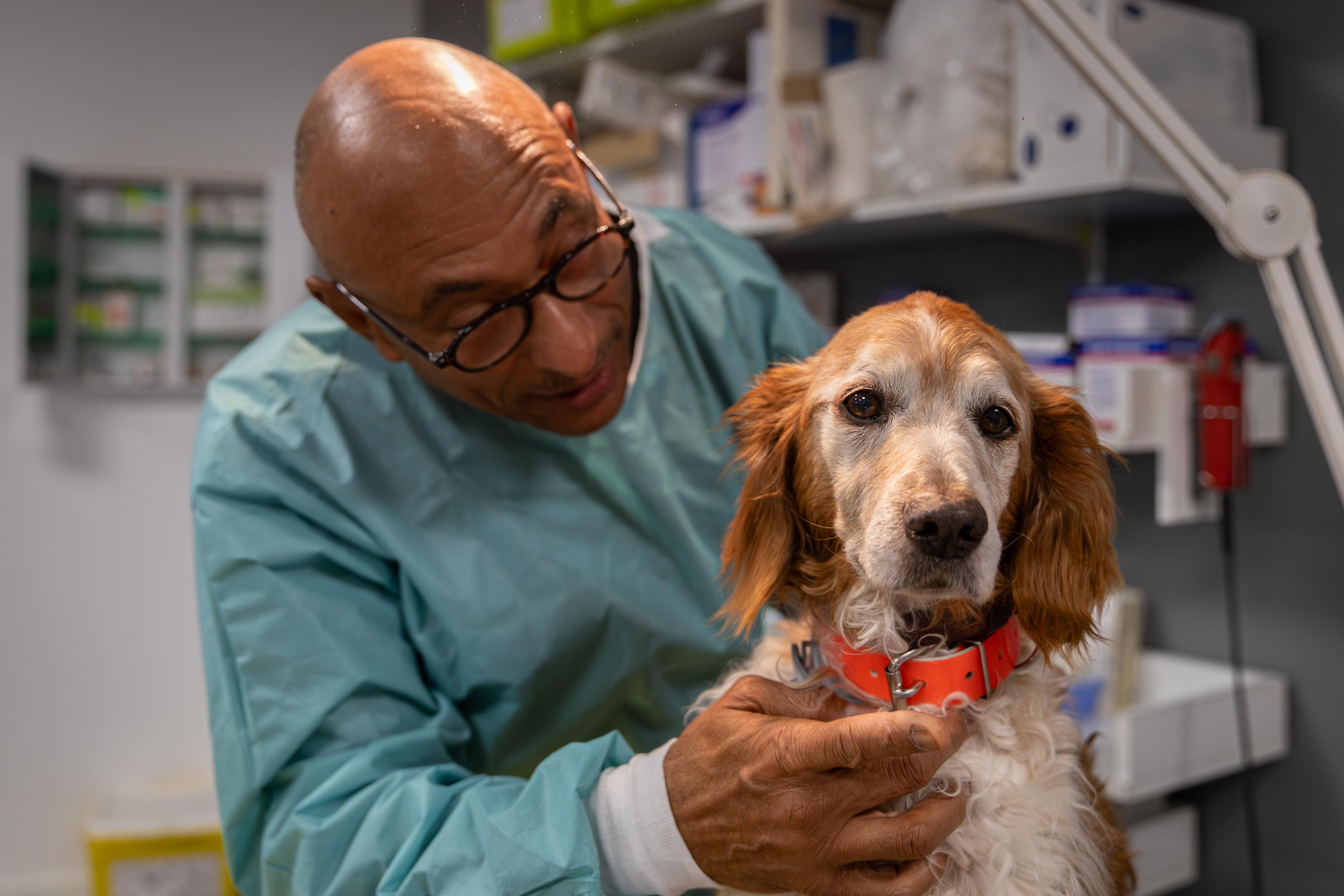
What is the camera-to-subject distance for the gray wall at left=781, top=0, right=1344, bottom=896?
1943mm

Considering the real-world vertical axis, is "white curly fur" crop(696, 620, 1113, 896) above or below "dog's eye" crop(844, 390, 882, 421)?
below

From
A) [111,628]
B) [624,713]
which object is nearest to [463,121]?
[624,713]

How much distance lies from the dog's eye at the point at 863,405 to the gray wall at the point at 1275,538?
1.23m

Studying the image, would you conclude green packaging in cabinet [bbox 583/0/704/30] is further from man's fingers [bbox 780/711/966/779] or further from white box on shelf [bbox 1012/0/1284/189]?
man's fingers [bbox 780/711/966/779]

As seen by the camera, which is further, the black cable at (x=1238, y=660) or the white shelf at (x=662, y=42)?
the black cable at (x=1238, y=660)

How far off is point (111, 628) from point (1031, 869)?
316 centimetres

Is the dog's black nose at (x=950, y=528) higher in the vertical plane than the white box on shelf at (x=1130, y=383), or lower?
lower

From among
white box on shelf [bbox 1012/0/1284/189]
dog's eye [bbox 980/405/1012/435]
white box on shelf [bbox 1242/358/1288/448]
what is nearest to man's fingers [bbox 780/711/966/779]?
dog's eye [bbox 980/405/1012/435]

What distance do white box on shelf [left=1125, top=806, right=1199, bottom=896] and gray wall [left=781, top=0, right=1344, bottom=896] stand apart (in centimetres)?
4

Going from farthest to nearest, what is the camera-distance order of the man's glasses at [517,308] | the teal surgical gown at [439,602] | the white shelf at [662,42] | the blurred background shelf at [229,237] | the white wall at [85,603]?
the blurred background shelf at [229,237] < the white wall at [85,603] < the white shelf at [662,42] < the man's glasses at [517,308] < the teal surgical gown at [439,602]

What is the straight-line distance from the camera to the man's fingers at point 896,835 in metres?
0.73

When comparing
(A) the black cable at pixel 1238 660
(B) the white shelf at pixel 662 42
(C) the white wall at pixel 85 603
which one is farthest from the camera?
(C) the white wall at pixel 85 603

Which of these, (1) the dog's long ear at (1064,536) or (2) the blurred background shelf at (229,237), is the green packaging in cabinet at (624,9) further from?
(1) the dog's long ear at (1064,536)

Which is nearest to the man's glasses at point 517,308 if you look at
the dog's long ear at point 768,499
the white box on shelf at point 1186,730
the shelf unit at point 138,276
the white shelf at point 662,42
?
the dog's long ear at point 768,499
